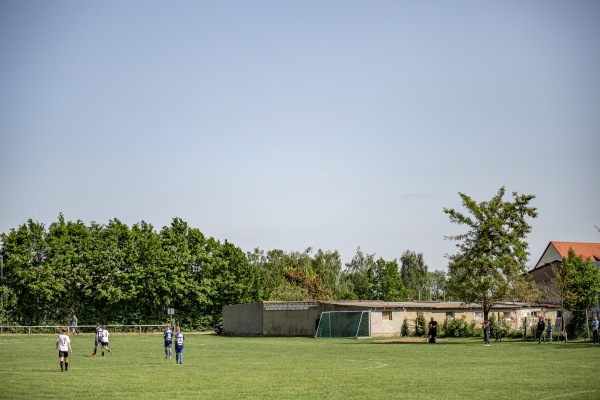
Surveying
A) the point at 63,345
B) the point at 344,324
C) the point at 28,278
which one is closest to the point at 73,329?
the point at 28,278

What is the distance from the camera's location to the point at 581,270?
83.7 meters

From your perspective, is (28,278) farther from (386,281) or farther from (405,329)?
(386,281)

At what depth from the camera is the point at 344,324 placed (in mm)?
65188

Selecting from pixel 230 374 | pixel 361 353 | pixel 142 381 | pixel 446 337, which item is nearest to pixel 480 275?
pixel 446 337

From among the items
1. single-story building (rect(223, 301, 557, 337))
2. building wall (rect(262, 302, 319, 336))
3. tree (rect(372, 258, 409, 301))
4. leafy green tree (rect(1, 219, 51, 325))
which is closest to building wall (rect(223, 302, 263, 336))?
single-story building (rect(223, 301, 557, 337))

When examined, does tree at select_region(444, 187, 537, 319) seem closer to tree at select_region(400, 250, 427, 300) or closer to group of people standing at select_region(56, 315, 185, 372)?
group of people standing at select_region(56, 315, 185, 372)

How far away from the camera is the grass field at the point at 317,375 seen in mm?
22078

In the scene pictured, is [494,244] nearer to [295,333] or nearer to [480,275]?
[480,275]

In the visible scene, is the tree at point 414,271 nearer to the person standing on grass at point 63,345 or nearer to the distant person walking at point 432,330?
the distant person walking at point 432,330

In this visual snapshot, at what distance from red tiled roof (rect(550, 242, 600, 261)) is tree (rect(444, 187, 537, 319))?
5218 centimetres

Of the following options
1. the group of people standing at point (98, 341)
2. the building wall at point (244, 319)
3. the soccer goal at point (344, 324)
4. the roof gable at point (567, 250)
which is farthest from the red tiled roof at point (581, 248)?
the group of people standing at point (98, 341)

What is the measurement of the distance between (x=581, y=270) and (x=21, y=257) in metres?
64.4

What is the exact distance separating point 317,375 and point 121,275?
2541 inches

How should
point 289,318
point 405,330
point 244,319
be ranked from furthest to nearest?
point 244,319 → point 289,318 → point 405,330
